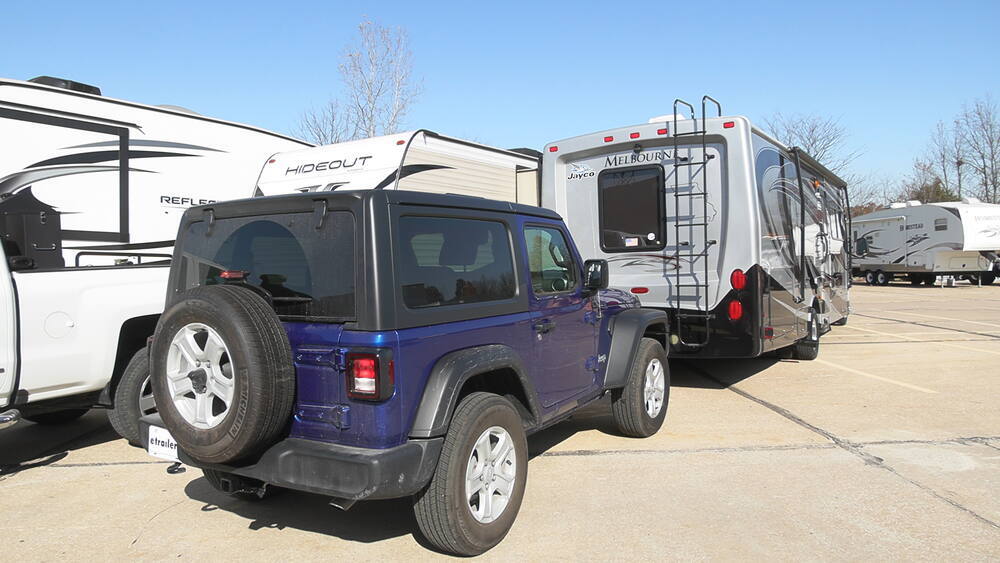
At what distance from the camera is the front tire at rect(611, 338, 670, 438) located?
216 inches

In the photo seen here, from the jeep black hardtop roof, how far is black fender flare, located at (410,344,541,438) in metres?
0.80

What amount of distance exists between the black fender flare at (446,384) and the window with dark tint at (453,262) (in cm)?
29

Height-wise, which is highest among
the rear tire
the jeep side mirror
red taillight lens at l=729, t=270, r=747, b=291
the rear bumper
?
the jeep side mirror

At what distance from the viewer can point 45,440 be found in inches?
241

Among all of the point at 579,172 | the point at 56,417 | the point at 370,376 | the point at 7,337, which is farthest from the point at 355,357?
the point at 579,172

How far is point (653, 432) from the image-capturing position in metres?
5.85

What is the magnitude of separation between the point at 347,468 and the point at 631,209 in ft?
17.2

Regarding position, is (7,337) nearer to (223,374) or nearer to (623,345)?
(223,374)

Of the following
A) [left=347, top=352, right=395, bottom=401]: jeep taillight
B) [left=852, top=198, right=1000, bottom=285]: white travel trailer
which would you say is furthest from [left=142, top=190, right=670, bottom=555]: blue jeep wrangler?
[left=852, top=198, right=1000, bottom=285]: white travel trailer

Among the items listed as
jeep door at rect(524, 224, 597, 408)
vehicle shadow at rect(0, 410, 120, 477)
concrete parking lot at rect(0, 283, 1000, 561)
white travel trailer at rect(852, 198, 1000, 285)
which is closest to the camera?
concrete parking lot at rect(0, 283, 1000, 561)

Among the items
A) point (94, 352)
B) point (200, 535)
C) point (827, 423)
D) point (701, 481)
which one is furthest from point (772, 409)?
point (94, 352)

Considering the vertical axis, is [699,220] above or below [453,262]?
above

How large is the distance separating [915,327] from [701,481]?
10.9 metres

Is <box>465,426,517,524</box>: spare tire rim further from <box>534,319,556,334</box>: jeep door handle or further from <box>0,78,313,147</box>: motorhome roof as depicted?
<box>0,78,313,147</box>: motorhome roof
